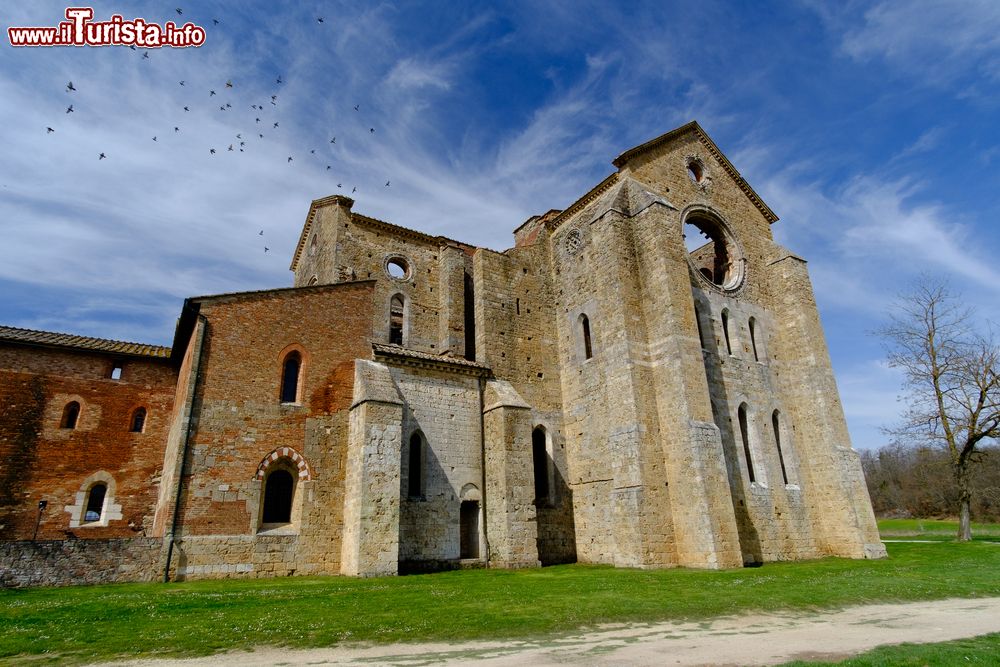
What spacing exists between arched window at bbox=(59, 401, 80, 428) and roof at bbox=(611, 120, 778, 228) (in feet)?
67.0

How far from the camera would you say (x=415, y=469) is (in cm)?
1717

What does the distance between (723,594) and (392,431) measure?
29.9 ft

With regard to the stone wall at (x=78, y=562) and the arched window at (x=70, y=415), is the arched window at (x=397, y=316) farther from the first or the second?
the stone wall at (x=78, y=562)

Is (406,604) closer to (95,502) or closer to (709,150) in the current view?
(95,502)

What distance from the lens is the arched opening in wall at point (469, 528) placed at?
17.1 m

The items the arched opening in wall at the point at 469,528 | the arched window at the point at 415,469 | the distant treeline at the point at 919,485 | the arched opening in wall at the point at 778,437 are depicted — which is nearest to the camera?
the arched window at the point at 415,469

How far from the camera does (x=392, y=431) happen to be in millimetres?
15391

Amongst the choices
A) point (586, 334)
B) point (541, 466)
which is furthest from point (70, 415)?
point (586, 334)

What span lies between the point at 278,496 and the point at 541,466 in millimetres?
9166

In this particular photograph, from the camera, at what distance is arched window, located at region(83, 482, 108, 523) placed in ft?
53.3

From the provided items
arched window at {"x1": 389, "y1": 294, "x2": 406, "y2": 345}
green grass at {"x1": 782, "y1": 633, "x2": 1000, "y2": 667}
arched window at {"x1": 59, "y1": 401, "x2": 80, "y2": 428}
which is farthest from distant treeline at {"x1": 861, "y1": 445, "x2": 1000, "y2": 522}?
arched window at {"x1": 59, "y1": 401, "x2": 80, "y2": 428}

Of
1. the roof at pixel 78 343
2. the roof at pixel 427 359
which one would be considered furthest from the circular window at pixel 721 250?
the roof at pixel 78 343

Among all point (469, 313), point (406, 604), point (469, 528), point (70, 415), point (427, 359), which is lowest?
point (406, 604)

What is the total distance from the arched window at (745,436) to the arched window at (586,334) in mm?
5907
